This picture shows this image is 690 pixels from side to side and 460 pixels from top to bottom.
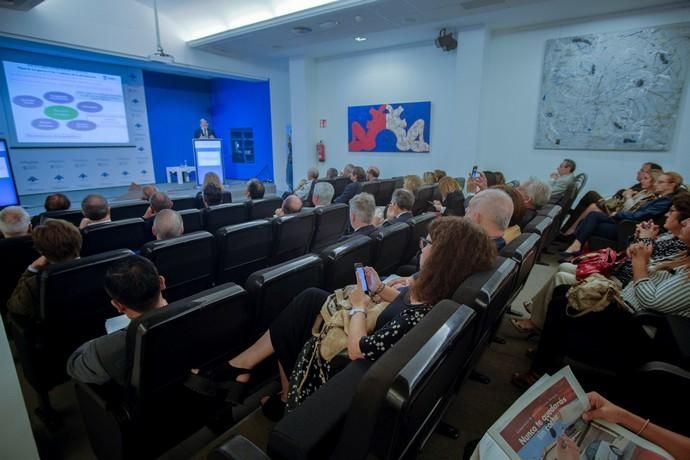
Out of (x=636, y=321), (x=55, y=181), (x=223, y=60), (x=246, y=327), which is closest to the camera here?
(x=246, y=327)

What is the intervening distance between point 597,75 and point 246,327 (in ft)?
20.3

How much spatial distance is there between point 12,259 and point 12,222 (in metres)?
0.33

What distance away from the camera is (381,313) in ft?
4.58

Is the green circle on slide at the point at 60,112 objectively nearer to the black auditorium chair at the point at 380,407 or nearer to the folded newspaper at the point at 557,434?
the black auditorium chair at the point at 380,407

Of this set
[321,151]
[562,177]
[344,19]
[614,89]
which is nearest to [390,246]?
[562,177]

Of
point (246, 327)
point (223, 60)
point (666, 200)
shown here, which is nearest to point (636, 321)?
point (246, 327)

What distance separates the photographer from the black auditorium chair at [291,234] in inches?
106

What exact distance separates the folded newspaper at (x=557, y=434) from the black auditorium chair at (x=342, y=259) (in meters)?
1.10

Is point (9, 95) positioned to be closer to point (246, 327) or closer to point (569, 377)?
point (246, 327)

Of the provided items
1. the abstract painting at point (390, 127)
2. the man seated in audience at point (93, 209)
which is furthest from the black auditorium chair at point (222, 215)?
the abstract painting at point (390, 127)

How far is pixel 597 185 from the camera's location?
17.7 ft

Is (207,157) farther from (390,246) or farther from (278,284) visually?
(278,284)

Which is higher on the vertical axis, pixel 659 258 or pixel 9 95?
pixel 9 95

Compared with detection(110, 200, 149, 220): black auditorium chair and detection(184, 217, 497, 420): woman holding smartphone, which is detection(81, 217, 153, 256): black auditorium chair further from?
detection(184, 217, 497, 420): woman holding smartphone
